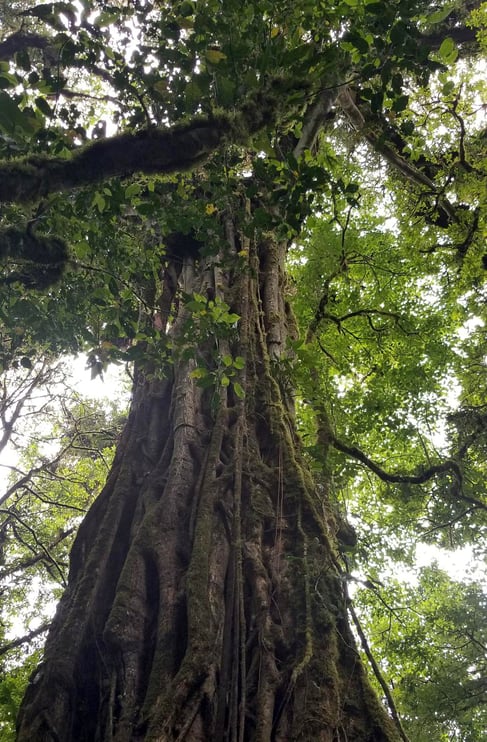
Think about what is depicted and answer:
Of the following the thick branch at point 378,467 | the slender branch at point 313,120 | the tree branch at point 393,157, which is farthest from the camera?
the tree branch at point 393,157

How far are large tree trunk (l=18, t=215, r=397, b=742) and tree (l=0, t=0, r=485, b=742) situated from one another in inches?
0.5

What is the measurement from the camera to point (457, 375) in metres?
8.26

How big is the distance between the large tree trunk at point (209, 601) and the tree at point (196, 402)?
12 mm

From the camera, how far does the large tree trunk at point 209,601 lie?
7.79ft

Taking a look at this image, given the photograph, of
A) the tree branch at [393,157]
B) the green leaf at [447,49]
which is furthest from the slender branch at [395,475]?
the tree branch at [393,157]

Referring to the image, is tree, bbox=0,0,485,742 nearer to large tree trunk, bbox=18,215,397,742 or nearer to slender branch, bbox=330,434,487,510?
large tree trunk, bbox=18,215,397,742

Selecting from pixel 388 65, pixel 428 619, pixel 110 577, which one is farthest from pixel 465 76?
pixel 428 619

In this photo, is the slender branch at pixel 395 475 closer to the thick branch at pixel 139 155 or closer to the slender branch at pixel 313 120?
the slender branch at pixel 313 120

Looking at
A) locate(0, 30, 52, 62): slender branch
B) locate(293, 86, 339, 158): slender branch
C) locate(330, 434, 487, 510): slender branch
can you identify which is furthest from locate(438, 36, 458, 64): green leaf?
locate(0, 30, 52, 62): slender branch

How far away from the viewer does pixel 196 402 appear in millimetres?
4398

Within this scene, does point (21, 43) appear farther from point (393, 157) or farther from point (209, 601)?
point (209, 601)

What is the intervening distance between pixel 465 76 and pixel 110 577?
24.1ft

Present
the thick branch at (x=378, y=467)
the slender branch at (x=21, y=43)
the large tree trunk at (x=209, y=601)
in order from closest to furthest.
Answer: the large tree trunk at (x=209, y=601), the thick branch at (x=378, y=467), the slender branch at (x=21, y=43)

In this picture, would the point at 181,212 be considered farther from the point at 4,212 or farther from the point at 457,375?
the point at 457,375
